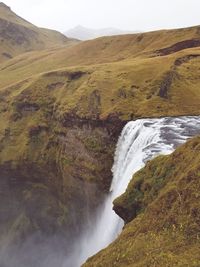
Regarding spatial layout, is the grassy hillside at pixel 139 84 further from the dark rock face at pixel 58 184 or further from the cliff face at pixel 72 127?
the dark rock face at pixel 58 184

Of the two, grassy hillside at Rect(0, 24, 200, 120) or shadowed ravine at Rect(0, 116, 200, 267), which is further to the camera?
grassy hillside at Rect(0, 24, 200, 120)

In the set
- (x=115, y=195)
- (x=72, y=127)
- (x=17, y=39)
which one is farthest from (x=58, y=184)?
(x=17, y=39)

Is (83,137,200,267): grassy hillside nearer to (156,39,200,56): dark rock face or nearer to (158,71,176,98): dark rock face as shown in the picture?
(158,71,176,98): dark rock face

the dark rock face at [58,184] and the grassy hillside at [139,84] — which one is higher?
the grassy hillside at [139,84]

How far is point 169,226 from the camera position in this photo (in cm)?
1759

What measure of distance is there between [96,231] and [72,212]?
1071 centimetres

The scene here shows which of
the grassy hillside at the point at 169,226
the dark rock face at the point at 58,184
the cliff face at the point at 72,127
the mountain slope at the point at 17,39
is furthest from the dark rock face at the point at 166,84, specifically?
→ the mountain slope at the point at 17,39

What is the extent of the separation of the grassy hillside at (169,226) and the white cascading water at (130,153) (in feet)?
44.8

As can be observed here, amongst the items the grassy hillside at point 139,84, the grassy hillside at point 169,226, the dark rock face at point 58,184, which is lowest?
the dark rock face at point 58,184

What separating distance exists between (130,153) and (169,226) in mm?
25215

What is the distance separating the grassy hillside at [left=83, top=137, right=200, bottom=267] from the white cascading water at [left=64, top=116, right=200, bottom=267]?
44.8 ft

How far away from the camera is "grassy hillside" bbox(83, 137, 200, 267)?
16.1m

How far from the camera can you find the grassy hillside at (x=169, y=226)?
16.1 meters

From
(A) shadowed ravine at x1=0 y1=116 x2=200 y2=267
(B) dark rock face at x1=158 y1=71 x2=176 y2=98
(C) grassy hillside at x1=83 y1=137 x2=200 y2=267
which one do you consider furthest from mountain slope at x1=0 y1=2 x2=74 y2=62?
(C) grassy hillside at x1=83 y1=137 x2=200 y2=267
